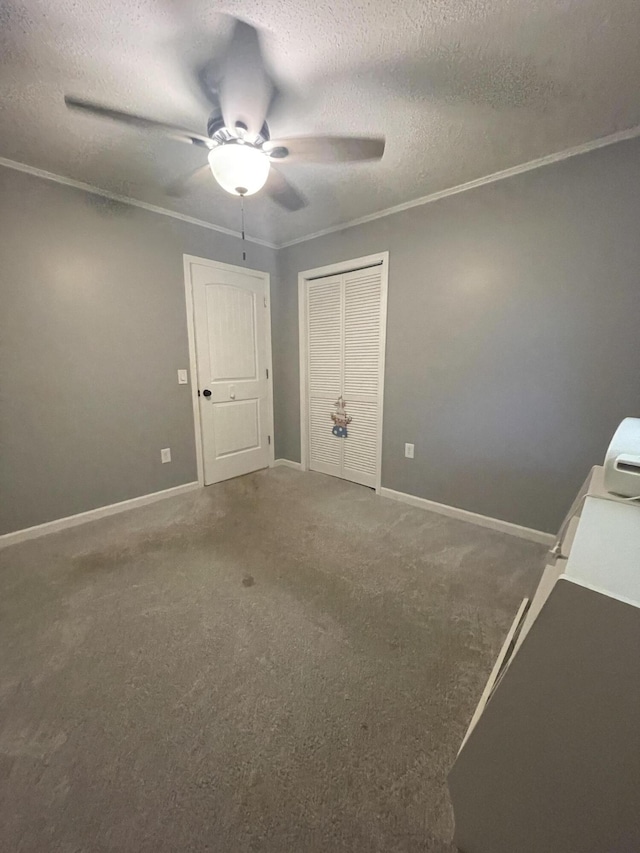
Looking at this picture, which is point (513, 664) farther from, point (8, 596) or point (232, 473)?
point (232, 473)

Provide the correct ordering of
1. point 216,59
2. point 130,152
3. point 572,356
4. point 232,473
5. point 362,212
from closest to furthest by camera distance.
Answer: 1. point 216,59
2. point 130,152
3. point 572,356
4. point 362,212
5. point 232,473

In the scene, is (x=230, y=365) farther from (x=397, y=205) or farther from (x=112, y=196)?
(x=397, y=205)

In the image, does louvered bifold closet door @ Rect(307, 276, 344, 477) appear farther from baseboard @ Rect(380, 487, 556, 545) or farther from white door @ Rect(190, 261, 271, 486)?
baseboard @ Rect(380, 487, 556, 545)

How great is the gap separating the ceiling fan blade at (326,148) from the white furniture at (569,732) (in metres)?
1.94

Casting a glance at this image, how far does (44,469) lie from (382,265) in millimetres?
2933

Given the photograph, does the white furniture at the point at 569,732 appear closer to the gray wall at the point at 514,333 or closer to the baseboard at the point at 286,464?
the gray wall at the point at 514,333

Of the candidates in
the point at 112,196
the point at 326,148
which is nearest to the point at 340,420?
the point at 326,148

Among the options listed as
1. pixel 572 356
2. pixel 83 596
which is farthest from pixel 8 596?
pixel 572 356

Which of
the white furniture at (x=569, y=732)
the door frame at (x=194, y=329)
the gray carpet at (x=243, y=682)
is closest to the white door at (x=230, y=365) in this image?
the door frame at (x=194, y=329)

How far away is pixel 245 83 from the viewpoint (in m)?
1.37

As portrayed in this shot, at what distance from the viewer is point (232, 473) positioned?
3.37 metres

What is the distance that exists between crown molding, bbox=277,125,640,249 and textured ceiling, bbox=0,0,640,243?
57mm

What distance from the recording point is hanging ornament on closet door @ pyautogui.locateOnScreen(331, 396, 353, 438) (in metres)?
3.20

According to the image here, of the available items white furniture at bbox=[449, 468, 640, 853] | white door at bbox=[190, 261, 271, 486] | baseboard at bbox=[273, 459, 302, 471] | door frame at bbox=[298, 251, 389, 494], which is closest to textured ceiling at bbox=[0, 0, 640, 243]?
door frame at bbox=[298, 251, 389, 494]
